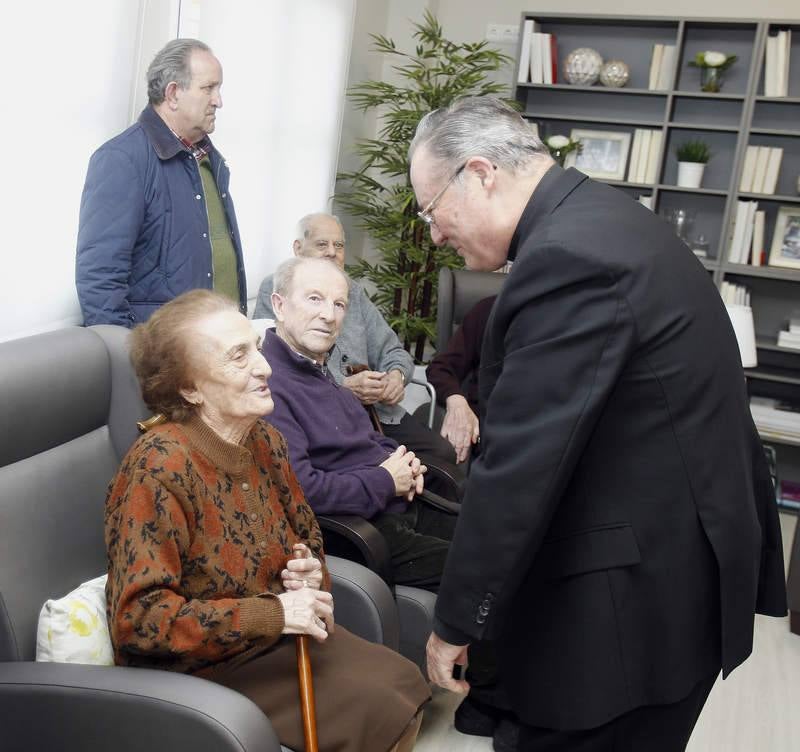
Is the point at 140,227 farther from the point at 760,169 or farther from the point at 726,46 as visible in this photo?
the point at 726,46

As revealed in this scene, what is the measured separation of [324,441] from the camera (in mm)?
2377

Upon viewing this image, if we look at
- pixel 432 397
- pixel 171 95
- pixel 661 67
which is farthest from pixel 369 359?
pixel 661 67

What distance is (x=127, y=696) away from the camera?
1394mm

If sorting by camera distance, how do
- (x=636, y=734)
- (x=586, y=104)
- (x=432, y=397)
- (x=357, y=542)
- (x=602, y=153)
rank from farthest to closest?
(x=586, y=104) < (x=602, y=153) < (x=432, y=397) < (x=357, y=542) < (x=636, y=734)

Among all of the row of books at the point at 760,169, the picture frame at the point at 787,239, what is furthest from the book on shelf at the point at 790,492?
the row of books at the point at 760,169

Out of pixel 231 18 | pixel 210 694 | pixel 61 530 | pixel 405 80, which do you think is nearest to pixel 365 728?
pixel 210 694

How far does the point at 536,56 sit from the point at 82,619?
4.16 m

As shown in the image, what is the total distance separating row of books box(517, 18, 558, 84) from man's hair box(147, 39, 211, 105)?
8.52ft

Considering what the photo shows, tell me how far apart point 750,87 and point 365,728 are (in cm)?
402

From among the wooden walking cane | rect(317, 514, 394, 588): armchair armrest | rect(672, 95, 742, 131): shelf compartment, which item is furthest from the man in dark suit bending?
rect(672, 95, 742, 131): shelf compartment

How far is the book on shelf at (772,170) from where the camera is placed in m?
4.67

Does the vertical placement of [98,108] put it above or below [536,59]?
below

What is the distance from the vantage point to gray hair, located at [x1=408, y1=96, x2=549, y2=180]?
4.46 feet

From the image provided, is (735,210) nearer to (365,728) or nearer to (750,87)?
(750,87)
